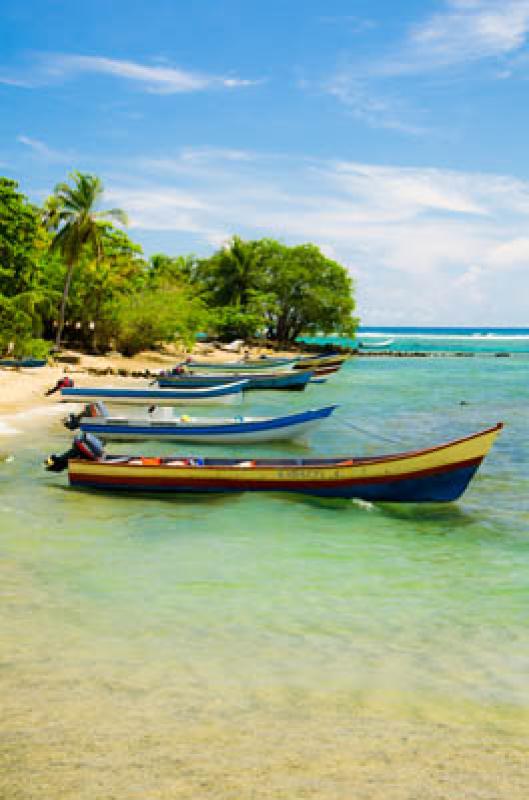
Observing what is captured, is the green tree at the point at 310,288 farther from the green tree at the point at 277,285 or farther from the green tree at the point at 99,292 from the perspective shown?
the green tree at the point at 99,292

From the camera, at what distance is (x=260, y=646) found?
709cm

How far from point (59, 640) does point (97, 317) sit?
144ft

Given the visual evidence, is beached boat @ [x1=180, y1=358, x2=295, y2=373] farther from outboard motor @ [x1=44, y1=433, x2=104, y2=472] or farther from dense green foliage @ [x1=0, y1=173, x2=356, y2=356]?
outboard motor @ [x1=44, y1=433, x2=104, y2=472]

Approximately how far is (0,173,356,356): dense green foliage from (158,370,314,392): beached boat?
751 cm

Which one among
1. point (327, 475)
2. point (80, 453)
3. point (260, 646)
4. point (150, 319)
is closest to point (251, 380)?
point (150, 319)

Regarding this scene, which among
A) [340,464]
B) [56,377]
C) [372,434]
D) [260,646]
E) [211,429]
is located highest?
[340,464]

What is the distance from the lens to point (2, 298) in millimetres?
32438

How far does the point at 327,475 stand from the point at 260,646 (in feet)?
19.4

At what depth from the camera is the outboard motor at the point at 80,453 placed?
13797 mm

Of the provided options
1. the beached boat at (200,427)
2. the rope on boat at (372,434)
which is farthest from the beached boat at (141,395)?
the beached boat at (200,427)

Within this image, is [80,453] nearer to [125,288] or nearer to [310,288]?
[125,288]

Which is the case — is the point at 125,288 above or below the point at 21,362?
above

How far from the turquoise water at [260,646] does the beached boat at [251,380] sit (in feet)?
65.0

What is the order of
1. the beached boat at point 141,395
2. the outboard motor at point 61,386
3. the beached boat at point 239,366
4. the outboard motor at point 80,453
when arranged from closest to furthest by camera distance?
1. the outboard motor at point 80,453
2. the beached boat at point 141,395
3. the outboard motor at point 61,386
4. the beached boat at point 239,366
